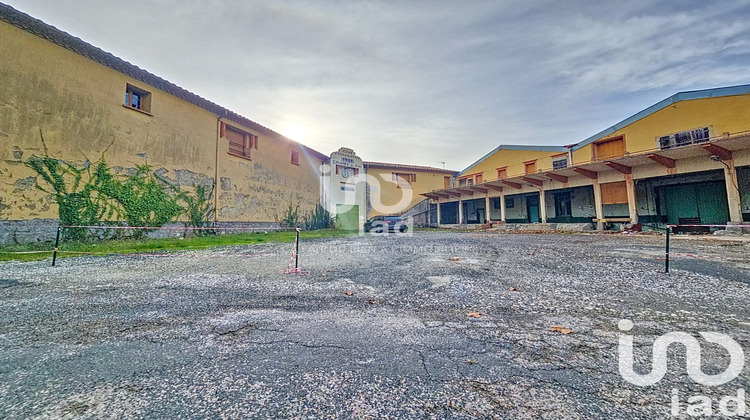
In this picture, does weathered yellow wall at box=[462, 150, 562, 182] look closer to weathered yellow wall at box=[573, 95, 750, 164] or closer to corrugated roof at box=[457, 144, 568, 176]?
corrugated roof at box=[457, 144, 568, 176]

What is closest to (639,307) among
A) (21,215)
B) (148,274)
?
(148,274)

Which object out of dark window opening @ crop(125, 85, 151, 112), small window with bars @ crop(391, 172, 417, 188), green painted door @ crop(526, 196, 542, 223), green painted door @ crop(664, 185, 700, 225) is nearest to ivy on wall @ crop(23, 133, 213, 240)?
dark window opening @ crop(125, 85, 151, 112)

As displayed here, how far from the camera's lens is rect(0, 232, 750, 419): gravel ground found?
1.54 metres

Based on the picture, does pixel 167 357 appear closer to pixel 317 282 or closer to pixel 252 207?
pixel 317 282

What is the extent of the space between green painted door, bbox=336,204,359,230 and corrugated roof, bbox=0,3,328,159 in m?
10.2

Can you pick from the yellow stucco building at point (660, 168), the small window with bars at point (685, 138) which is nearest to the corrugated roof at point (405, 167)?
the yellow stucco building at point (660, 168)

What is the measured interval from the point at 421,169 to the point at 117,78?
26364 mm

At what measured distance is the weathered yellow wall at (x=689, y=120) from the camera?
13.0m

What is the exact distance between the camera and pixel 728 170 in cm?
1203

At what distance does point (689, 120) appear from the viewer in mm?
14422

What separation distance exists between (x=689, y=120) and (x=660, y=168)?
308 cm

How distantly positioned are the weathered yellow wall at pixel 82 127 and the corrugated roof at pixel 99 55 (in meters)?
0.16

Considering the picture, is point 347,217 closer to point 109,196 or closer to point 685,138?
point 109,196

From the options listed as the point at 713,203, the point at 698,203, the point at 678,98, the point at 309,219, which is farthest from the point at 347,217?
the point at 713,203
